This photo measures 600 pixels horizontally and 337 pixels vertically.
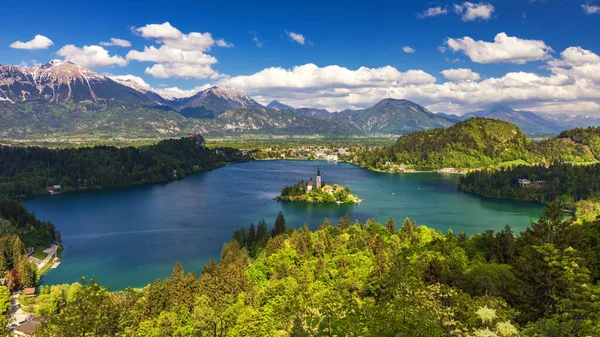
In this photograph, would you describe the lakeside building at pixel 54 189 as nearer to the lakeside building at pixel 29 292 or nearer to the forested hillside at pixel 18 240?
the forested hillside at pixel 18 240

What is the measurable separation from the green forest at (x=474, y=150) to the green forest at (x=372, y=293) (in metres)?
98.4

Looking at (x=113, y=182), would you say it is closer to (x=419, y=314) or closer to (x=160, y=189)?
(x=160, y=189)

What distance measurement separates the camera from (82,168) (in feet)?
321

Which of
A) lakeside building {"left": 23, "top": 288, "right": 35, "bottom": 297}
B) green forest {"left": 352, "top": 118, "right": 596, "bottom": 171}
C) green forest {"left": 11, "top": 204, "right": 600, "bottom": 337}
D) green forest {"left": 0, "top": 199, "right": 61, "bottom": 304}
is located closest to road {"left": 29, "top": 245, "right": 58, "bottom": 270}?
green forest {"left": 0, "top": 199, "right": 61, "bottom": 304}

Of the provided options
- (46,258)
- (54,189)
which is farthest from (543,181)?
(54,189)

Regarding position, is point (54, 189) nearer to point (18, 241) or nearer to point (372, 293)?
point (18, 241)

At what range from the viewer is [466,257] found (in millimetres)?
27891

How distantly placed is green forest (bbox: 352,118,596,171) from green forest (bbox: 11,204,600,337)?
98373mm

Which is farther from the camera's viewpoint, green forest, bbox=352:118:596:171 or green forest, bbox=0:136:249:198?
green forest, bbox=352:118:596:171

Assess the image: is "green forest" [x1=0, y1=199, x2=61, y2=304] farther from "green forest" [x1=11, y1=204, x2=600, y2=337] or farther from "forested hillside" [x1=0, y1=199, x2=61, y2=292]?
"green forest" [x1=11, y1=204, x2=600, y2=337]

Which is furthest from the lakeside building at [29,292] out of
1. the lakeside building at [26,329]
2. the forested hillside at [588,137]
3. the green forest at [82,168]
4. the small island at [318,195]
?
the forested hillside at [588,137]

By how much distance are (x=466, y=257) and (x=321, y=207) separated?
41.7 metres

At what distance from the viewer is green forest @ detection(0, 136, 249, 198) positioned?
8712 cm

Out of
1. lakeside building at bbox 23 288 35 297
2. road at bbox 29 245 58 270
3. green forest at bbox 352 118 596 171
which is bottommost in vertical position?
road at bbox 29 245 58 270
